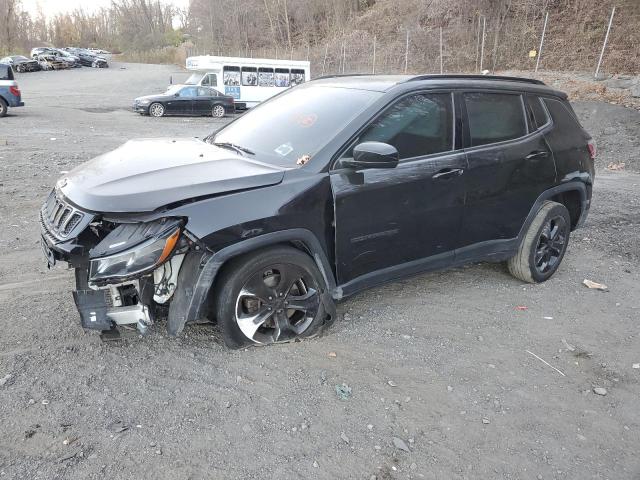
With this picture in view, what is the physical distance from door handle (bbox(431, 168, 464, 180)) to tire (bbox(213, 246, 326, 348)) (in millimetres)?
1202

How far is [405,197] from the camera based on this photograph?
385cm

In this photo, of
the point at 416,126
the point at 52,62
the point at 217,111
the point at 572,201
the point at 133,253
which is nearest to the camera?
the point at 133,253

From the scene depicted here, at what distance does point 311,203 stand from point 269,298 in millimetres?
670

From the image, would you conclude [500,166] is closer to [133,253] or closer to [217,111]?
[133,253]

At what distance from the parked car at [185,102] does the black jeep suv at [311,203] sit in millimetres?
17415

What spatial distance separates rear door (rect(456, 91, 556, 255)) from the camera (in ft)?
14.0

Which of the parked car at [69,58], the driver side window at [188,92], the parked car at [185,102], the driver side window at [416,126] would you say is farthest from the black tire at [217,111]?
the parked car at [69,58]

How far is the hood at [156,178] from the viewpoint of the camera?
3.03 m

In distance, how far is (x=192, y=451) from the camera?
2654mm

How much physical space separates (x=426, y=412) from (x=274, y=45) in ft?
165

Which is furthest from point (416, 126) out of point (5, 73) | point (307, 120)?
point (5, 73)

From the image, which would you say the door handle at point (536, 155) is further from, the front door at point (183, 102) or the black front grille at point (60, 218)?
the front door at point (183, 102)

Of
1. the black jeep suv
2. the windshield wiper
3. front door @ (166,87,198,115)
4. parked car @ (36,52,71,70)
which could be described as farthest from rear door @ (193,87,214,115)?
parked car @ (36,52,71,70)

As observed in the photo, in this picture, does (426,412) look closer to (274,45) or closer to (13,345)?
(13,345)
